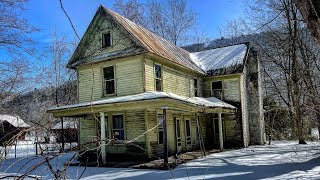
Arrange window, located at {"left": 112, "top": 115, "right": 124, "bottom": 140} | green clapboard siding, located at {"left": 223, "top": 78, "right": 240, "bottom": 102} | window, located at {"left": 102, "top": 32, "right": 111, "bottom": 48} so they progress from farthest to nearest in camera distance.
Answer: green clapboard siding, located at {"left": 223, "top": 78, "right": 240, "bottom": 102}, window, located at {"left": 102, "top": 32, "right": 111, "bottom": 48}, window, located at {"left": 112, "top": 115, "right": 124, "bottom": 140}

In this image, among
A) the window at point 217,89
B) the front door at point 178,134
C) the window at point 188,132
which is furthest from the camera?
the window at point 217,89

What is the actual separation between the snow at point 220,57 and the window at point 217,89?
120 cm

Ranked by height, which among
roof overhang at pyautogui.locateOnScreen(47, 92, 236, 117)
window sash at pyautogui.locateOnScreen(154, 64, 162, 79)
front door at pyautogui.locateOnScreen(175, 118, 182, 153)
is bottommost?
front door at pyautogui.locateOnScreen(175, 118, 182, 153)

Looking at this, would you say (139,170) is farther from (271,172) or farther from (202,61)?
(202,61)

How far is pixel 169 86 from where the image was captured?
1830 cm

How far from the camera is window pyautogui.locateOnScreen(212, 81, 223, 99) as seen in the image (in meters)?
22.2

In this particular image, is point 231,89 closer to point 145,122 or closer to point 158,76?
point 158,76

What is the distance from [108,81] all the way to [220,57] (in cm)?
1117

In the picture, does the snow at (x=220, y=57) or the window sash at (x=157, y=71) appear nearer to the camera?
the window sash at (x=157, y=71)

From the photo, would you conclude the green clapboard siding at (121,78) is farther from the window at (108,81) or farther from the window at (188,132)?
the window at (188,132)

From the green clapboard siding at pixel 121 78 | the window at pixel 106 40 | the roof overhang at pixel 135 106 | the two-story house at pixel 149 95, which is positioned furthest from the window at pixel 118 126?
the window at pixel 106 40

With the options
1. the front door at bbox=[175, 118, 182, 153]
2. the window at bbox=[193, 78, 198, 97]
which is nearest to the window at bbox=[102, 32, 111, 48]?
the front door at bbox=[175, 118, 182, 153]

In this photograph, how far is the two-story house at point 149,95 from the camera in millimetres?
14832

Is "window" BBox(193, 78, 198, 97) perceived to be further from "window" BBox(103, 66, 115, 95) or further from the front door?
"window" BBox(103, 66, 115, 95)
